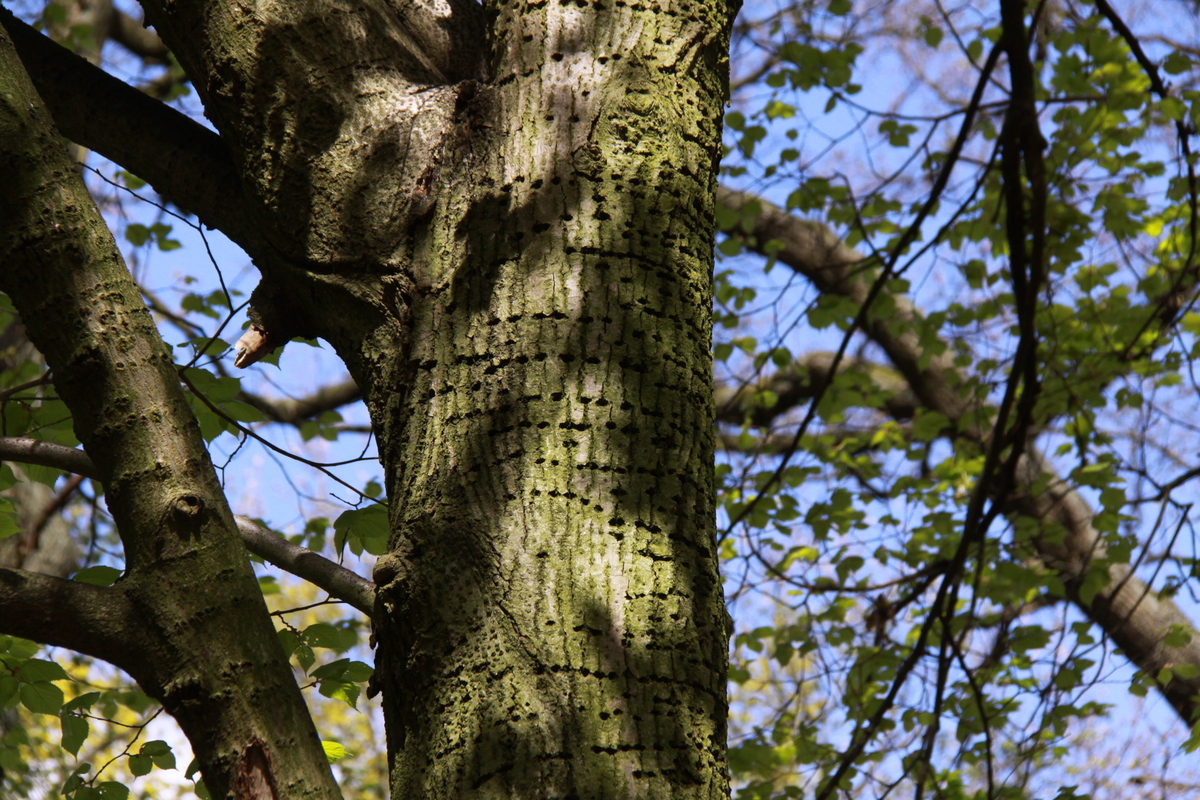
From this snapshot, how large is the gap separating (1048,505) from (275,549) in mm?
4668

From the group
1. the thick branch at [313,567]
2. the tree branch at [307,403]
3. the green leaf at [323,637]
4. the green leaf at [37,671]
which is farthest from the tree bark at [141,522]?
the tree branch at [307,403]

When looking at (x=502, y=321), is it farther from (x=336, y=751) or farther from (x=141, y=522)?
(x=336, y=751)

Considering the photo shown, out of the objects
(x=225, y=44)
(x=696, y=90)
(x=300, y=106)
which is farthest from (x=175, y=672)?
(x=696, y=90)

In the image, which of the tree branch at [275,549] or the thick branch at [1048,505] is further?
the thick branch at [1048,505]

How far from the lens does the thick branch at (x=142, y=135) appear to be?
1.56 meters

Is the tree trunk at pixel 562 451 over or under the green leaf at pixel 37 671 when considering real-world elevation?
under

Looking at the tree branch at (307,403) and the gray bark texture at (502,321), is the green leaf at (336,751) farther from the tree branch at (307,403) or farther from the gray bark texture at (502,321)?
the tree branch at (307,403)

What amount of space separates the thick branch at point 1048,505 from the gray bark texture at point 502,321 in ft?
7.72

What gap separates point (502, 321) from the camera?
1216mm

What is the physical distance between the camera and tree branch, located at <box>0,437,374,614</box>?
4.34 ft

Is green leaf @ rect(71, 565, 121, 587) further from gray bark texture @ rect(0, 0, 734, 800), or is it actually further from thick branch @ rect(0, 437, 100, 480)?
gray bark texture @ rect(0, 0, 734, 800)

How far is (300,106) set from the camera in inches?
55.9

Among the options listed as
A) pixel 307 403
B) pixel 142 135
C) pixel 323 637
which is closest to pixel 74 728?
pixel 323 637

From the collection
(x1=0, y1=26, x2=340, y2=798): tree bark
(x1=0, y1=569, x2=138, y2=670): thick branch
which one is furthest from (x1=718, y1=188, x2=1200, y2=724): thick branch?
(x1=0, y1=569, x2=138, y2=670): thick branch
